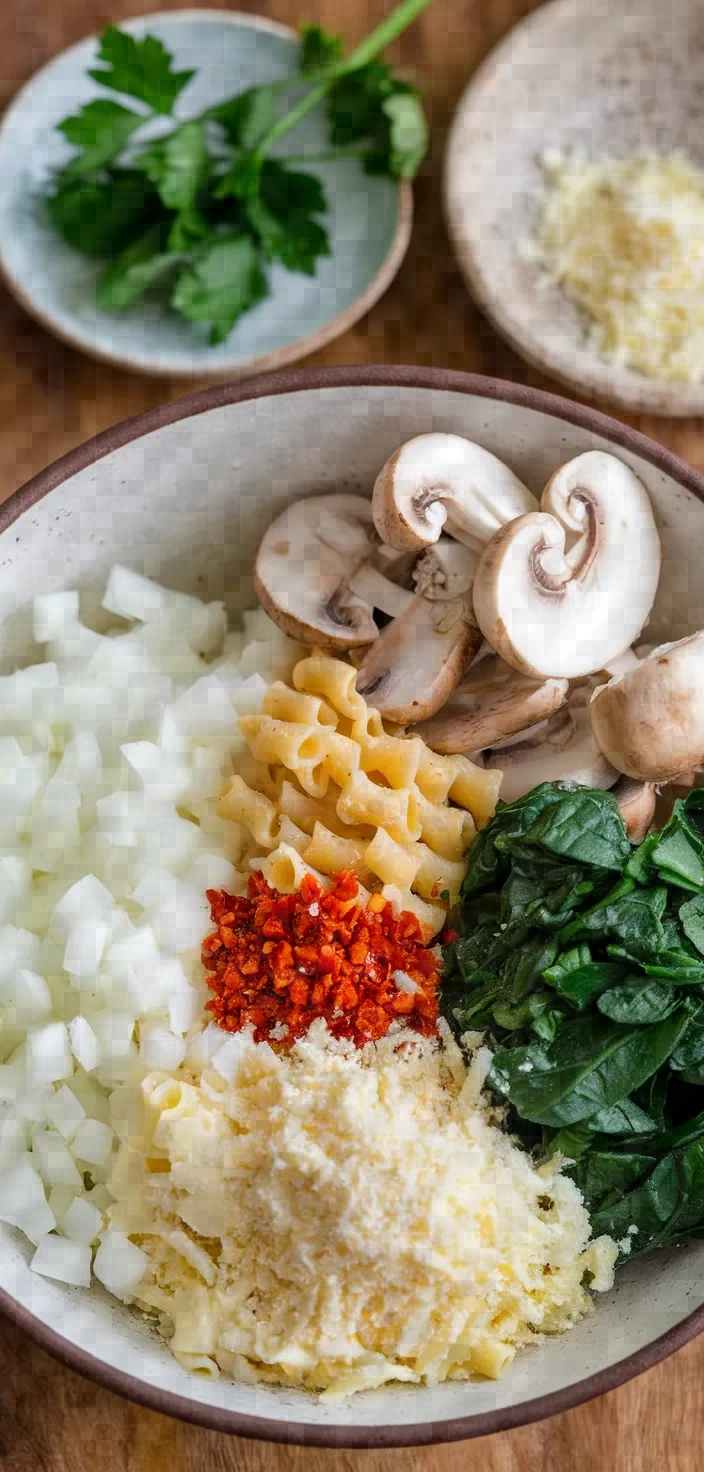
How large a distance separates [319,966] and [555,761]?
580 millimetres

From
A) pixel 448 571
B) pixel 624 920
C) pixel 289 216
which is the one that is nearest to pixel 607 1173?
pixel 624 920

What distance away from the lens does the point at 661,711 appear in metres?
1.99

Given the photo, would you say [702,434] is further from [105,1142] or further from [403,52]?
[105,1142]

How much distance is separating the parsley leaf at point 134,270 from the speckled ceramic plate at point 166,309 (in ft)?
0.24

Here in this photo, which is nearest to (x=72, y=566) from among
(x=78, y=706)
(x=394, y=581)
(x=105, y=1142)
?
(x=78, y=706)

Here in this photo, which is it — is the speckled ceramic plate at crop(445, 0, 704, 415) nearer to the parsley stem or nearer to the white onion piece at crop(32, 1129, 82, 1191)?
the parsley stem

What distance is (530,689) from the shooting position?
7.07 feet

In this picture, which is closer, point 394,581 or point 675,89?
point 394,581

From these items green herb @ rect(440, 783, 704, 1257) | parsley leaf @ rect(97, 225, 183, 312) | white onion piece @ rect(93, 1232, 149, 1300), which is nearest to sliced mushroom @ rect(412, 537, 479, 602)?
green herb @ rect(440, 783, 704, 1257)

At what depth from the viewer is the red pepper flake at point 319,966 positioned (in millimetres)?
1982

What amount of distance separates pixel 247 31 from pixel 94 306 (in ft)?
2.59

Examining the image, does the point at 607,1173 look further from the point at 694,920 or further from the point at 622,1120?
the point at 694,920

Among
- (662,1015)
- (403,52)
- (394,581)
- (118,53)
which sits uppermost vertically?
(118,53)

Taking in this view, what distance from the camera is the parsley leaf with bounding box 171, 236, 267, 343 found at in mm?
2766
